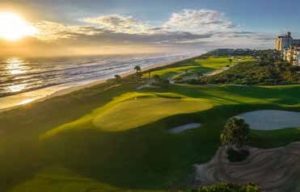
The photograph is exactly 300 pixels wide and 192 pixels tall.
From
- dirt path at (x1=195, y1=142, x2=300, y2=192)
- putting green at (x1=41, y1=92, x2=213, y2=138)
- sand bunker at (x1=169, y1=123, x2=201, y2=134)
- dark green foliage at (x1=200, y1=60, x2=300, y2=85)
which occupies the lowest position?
dark green foliage at (x1=200, y1=60, x2=300, y2=85)

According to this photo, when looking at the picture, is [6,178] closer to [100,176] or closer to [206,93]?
[100,176]

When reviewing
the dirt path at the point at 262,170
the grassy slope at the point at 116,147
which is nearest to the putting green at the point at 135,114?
the grassy slope at the point at 116,147

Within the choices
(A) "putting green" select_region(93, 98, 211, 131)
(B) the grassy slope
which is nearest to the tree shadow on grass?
(B) the grassy slope

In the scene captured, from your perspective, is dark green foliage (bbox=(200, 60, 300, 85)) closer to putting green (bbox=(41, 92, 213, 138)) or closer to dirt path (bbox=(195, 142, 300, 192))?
putting green (bbox=(41, 92, 213, 138))

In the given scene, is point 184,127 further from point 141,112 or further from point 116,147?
point 116,147

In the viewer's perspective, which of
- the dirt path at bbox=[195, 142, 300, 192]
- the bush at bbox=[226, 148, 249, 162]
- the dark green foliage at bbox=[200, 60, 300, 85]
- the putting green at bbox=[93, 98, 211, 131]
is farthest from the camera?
the dark green foliage at bbox=[200, 60, 300, 85]

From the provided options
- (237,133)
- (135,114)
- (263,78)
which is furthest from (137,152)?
(263,78)
